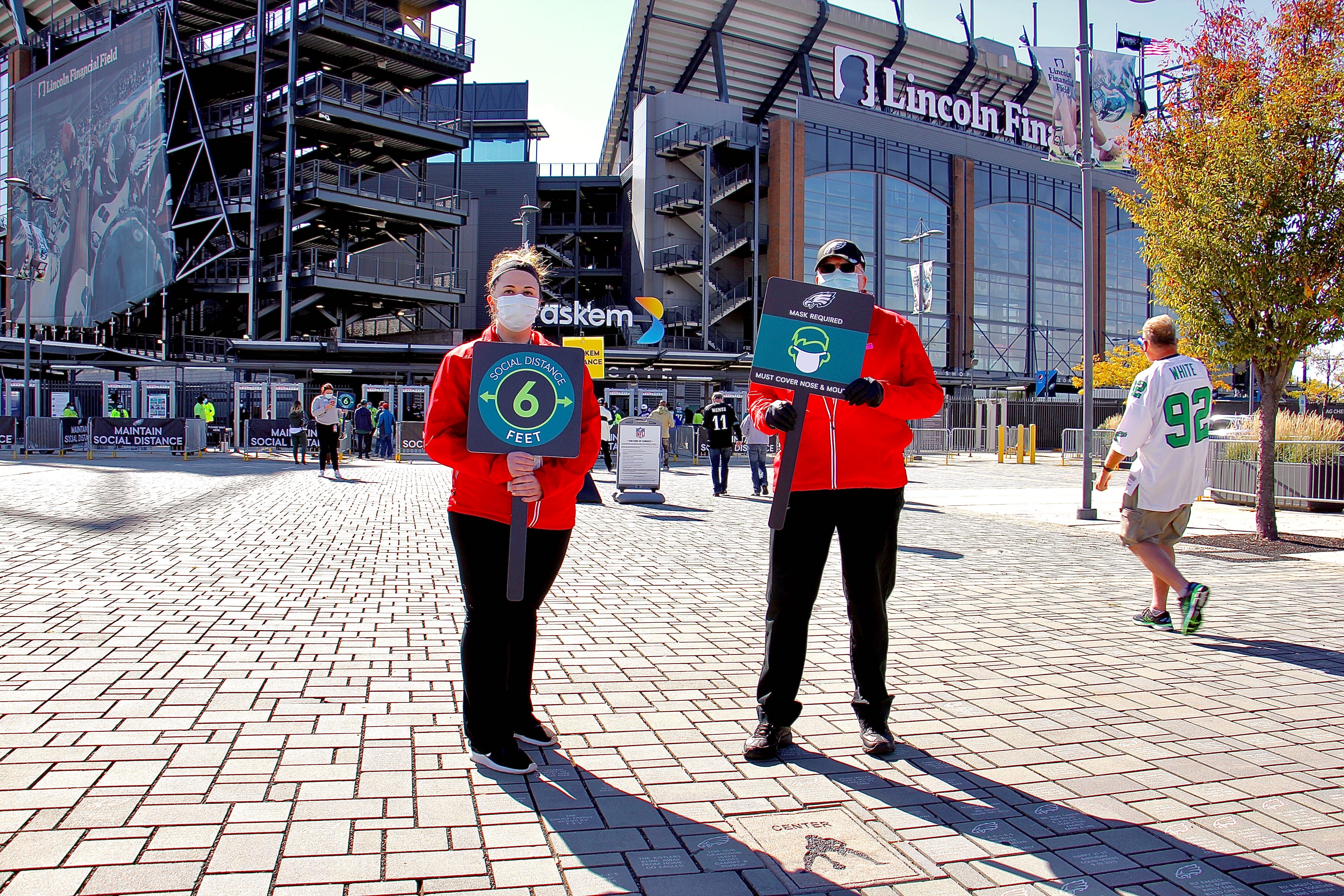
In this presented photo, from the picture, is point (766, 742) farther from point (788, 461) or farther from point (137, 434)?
point (137, 434)

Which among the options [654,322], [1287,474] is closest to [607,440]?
[1287,474]

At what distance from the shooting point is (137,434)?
26531 millimetres

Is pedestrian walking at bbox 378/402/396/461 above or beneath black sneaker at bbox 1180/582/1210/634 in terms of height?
Result: above

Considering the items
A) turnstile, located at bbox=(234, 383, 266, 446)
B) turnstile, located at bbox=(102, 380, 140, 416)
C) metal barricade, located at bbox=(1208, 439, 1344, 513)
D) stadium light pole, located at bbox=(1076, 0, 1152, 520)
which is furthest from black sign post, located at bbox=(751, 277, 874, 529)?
turnstile, located at bbox=(102, 380, 140, 416)

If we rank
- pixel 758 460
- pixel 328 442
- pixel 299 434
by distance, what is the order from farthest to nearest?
1. pixel 299 434
2. pixel 328 442
3. pixel 758 460

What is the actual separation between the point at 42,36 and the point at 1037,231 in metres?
60.3

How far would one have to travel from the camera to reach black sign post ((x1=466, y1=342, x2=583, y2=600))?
3127 mm

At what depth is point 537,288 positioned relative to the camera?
3498 mm

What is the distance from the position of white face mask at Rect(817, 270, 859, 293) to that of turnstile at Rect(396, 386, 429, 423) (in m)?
26.9

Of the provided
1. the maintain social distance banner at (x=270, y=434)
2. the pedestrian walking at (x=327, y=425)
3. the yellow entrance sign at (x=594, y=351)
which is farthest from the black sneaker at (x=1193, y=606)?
the maintain social distance banner at (x=270, y=434)

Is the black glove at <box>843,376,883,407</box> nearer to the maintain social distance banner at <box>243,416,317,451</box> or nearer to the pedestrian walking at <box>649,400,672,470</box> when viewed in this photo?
the pedestrian walking at <box>649,400,672,470</box>

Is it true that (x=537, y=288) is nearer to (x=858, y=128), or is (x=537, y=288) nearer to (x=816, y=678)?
(x=816, y=678)

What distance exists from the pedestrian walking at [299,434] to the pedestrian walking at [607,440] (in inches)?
298

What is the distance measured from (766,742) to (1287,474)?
13.4 m
